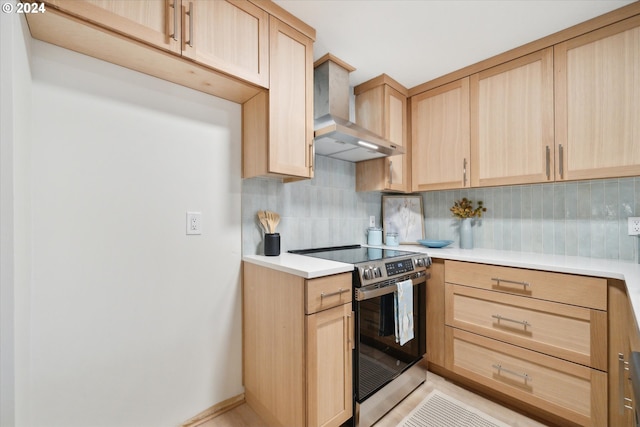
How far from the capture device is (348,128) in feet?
5.73

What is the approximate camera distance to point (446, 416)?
161 centimetres

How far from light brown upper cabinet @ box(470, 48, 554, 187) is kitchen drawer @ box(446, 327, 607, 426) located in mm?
1132

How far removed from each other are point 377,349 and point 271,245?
90 cm

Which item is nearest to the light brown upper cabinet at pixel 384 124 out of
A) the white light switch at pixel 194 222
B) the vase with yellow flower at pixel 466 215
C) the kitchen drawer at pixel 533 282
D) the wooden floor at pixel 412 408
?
the vase with yellow flower at pixel 466 215

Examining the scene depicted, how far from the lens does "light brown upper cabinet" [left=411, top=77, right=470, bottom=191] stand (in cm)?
222

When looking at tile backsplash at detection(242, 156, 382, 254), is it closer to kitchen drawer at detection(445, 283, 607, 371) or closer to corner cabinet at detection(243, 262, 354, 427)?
corner cabinet at detection(243, 262, 354, 427)

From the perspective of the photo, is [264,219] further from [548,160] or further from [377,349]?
[548,160]

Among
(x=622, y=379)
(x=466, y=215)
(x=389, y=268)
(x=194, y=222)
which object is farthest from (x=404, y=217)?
(x=194, y=222)

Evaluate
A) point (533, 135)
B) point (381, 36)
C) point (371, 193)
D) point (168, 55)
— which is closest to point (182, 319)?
point (168, 55)

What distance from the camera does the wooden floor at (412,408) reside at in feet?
5.14

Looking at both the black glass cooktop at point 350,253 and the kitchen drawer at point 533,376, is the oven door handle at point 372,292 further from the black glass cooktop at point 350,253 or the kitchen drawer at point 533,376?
the kitchen drawer at point 533,376

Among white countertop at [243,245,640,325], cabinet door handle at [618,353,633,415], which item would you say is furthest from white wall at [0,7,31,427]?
cabinet door handle at [618,353,633,415]

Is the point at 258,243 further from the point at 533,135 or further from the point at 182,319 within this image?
the point at 533,135

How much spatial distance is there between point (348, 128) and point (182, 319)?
59.2 inches
